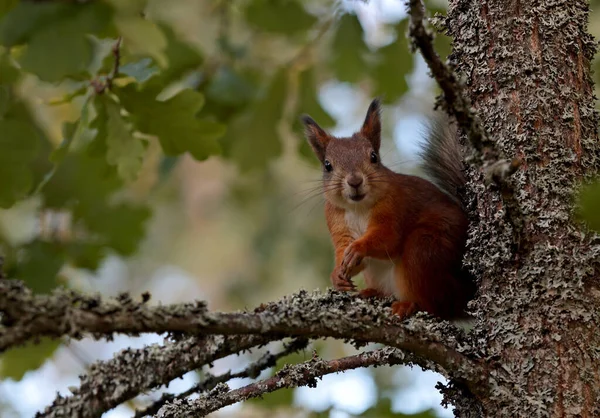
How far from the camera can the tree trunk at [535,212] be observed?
141 cm

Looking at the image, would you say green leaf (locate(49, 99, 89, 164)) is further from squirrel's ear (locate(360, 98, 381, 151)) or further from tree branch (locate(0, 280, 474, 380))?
squirrel's ear (locate(360, 98, 381, 151))

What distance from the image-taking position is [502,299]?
148 cm

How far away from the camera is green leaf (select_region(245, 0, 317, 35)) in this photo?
286cm

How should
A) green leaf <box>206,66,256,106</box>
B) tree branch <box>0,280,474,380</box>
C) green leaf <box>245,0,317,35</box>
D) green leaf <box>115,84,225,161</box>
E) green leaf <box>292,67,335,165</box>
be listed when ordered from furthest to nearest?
green leaf <box>292,67,335,165</box> → green leaf <box>206,66,256,106</box> → green leaf <box>245,0,317,35</box> → green leaf <box>115,84,225,161</box> → tree branch <box>0,280,474,380</box>

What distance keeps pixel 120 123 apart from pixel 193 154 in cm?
28

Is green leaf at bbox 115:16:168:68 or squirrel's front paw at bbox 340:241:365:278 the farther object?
squirrel's front paw at bbox 340:241:365:278

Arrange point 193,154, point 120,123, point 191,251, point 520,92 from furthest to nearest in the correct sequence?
point 191,251, point 193,154, point 120,123, point 520,92

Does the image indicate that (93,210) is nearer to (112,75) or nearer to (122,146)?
(122,146)

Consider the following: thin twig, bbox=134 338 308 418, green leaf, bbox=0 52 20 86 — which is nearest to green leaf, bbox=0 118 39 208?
green leaf, bbox=0 52 20 86

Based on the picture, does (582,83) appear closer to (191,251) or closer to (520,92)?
(520,92)

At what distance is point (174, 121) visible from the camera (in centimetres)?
210

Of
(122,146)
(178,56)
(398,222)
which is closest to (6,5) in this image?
(122,146)

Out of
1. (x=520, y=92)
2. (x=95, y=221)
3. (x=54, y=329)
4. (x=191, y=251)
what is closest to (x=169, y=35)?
(x=95, y=221)

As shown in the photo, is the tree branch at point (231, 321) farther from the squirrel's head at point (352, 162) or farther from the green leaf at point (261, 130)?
the green leaf at point (261, 130)
